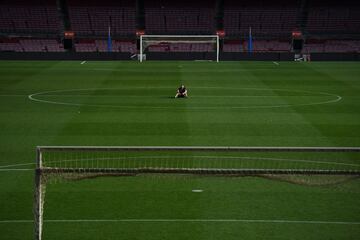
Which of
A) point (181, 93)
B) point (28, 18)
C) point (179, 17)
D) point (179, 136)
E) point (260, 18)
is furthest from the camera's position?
point (179, 17)

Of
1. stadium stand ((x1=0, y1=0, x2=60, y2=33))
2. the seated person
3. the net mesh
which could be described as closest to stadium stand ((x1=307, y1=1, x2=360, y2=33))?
stadium stand ((x1=0, y1=0, x2=60, y2=33))

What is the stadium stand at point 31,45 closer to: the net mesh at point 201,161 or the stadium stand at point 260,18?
the stadium stand at point 260,18

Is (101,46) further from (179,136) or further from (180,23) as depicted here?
(179,136)

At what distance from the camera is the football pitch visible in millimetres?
15914

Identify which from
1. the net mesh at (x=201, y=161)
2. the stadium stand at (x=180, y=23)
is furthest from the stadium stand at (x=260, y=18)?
the net mesh at (x=201, y=161)

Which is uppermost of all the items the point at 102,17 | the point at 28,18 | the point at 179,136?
the point at 102,17

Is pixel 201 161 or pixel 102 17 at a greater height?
pixel 102 17

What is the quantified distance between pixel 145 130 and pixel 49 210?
11.1 metres

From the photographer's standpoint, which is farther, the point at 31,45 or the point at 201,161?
the point at 31,45

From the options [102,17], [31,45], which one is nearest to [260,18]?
[102,17]

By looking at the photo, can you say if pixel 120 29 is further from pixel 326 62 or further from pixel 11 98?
pixel 11 98

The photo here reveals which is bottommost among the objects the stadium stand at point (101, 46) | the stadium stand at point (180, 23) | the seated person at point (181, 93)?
the stadium stand at point (101, 46)

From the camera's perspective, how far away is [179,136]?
26453mm

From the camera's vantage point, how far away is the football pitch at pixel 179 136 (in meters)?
15.9
